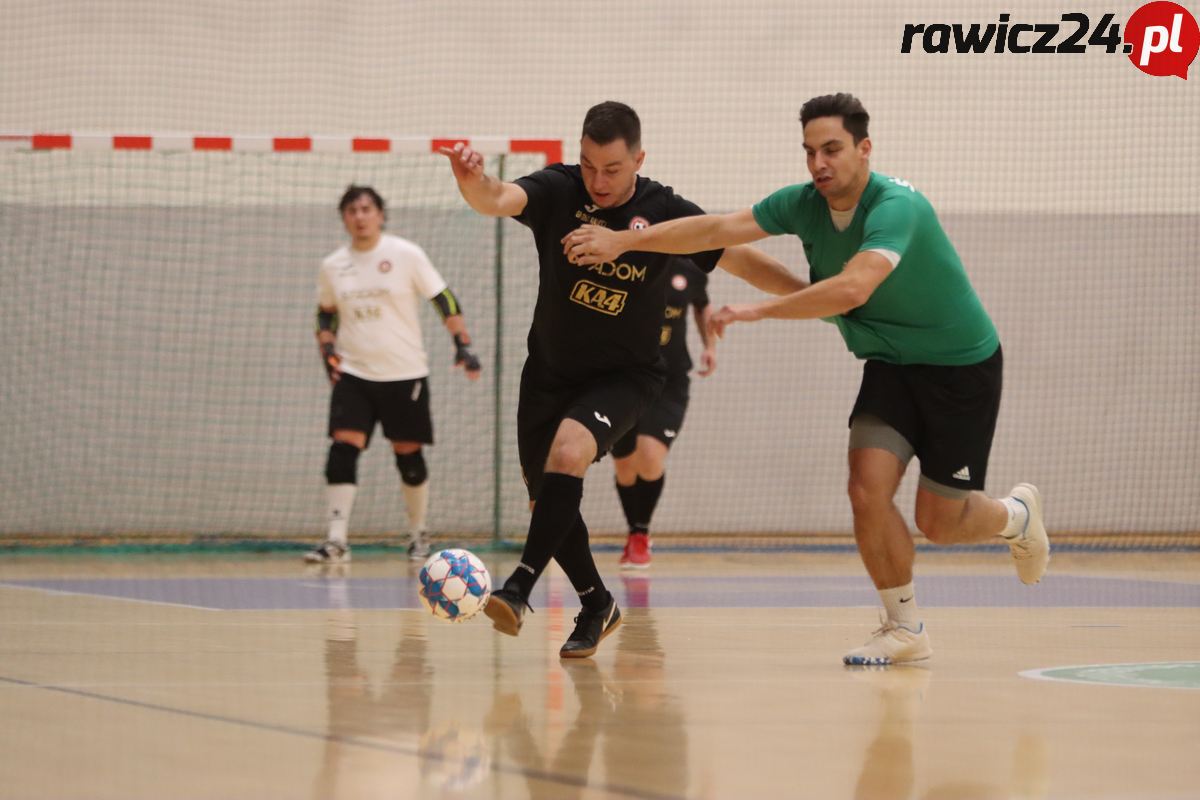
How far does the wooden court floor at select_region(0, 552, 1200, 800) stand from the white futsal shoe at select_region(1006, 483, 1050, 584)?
27 centimetres

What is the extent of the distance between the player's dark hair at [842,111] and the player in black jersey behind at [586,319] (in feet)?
1.90

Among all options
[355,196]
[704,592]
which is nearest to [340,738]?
[704,592]

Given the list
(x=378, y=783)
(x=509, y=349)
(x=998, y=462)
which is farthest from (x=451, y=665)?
(x=998, y=462)

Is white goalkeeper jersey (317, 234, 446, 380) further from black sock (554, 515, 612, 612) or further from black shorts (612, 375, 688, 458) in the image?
black sock (554, 515, 612, 612)

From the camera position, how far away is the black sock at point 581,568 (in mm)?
5824

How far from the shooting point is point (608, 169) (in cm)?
566

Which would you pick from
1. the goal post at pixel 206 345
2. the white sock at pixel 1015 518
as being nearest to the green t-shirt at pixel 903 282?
the white sock at pixel 1015 518

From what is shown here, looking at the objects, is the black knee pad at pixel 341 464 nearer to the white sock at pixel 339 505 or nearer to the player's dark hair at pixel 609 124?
the white sock at pixel 339 505

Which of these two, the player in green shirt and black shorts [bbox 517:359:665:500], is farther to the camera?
black shorts [bbox 517:359:665:500]

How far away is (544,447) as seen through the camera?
19.3 ft

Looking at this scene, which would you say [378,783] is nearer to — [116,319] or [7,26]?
[116,319]

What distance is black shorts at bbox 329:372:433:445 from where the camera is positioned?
10719mm

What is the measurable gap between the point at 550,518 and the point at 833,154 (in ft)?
4.85

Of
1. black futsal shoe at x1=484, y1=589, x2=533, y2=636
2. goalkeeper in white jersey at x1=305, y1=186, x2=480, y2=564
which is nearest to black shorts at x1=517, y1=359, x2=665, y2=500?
black futsal shoe at x1=484, y1=589, x2=533, y2=636
